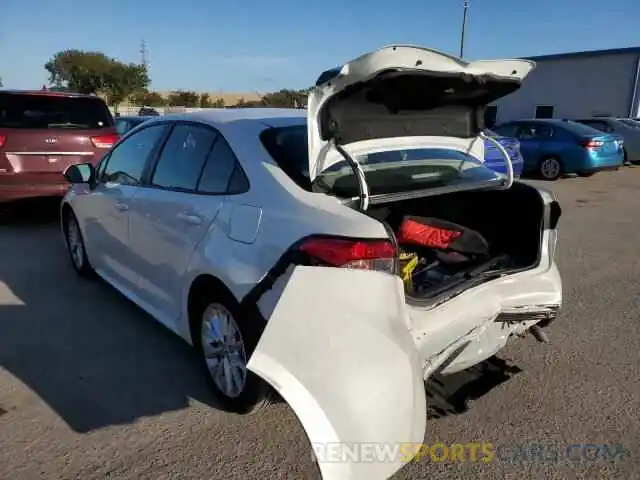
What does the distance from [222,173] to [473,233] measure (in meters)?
1.50

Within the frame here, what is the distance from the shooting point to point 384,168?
3.13 m

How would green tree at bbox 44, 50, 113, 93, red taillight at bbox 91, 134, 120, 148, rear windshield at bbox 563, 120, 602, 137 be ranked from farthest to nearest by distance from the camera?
green tree at bbox 44, 50, 113, 93 < rear windshield at bbox 563, 120, 602, 137 < red taillight at bbox 91, 134, 120, 148

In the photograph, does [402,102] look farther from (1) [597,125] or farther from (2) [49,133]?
(1) [597,125]

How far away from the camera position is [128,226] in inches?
154

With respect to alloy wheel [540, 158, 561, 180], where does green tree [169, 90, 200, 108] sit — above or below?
above

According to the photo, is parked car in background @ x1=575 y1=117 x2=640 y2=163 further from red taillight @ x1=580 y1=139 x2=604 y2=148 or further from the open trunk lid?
the open trunk lid

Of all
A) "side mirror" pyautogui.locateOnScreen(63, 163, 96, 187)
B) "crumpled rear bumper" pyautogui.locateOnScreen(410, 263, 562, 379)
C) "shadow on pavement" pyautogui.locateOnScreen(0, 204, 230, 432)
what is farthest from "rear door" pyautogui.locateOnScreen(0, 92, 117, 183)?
"crumpled rear bumper" pyautogui.locateOnScreen(410, 263, 562, 379)

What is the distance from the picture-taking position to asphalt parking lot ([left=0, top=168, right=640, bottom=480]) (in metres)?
2.55

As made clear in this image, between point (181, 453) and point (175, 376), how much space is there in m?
0.77

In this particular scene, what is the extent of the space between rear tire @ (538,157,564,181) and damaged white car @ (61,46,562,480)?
1096 cm

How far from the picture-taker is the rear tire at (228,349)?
274 cm

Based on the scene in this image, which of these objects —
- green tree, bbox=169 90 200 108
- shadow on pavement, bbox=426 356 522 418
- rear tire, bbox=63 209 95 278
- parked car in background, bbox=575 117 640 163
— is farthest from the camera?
green tree, bbox=169 90 200 108

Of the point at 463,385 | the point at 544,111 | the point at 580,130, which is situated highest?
the point at 544,111

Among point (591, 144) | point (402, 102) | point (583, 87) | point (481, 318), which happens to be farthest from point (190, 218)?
point (583, 87)
